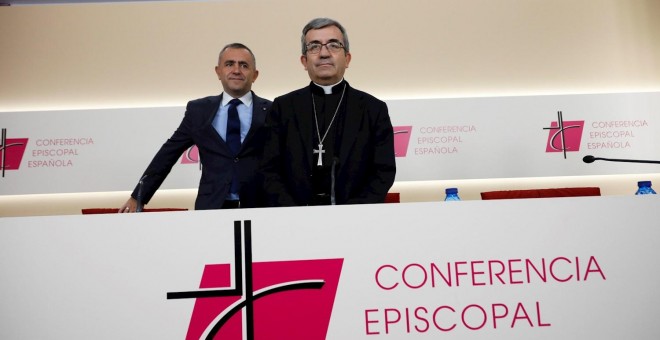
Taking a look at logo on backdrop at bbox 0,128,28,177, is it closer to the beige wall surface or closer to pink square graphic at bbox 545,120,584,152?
the beige wall surface

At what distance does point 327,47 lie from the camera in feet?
6.22

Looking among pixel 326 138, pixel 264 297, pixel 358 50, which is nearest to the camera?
pixel 264 297

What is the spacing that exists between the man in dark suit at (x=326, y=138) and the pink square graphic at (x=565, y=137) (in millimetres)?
2637

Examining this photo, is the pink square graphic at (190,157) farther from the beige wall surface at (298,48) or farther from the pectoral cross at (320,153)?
the pectoral cross at (320,153)

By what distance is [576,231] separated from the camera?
4.46 ft

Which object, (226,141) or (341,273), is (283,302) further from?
(226,141)

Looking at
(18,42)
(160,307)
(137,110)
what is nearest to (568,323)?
(160,307)

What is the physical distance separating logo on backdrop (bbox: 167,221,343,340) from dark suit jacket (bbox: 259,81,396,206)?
51 centimetres

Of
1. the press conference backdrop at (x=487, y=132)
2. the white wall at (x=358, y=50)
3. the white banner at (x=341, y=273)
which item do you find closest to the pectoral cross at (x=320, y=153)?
the white banner at (x=341, y=273)

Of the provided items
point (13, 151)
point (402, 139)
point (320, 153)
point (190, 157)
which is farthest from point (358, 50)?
point (13, 151)

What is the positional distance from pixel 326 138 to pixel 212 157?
0.56 m

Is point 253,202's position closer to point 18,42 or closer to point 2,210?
point 2,210

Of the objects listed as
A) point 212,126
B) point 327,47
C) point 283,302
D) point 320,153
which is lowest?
point 283,302

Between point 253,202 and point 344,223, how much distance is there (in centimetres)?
85
